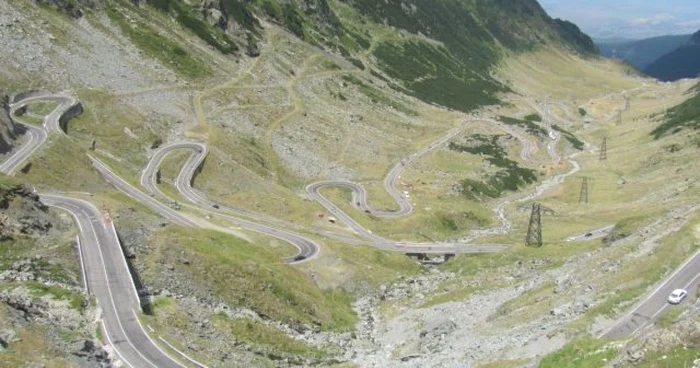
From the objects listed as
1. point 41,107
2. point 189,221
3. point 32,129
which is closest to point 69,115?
point 41,107

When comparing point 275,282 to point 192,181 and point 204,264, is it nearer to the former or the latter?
point 204,264

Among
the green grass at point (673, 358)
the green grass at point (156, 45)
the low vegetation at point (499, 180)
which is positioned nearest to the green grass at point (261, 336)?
the green grass at point (673, 358)

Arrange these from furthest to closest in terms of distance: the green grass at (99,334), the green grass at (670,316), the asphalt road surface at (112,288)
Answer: the green grass at (99,334), the asphalt road surface at (112,288), the green grass at (670,316)

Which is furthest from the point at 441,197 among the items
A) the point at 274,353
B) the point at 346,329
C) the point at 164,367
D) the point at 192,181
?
the point at 164,367

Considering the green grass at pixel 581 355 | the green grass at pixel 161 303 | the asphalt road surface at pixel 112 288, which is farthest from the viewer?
Result: the green grass at pixel 161 303

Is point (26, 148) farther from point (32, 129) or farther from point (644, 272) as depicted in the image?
point (644, 272)

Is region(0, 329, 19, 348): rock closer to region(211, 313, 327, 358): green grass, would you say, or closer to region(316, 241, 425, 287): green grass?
region(211, 313, 327, 358): green grass

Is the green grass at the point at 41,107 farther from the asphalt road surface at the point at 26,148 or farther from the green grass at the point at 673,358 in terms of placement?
the green grass at the point at 673,358
